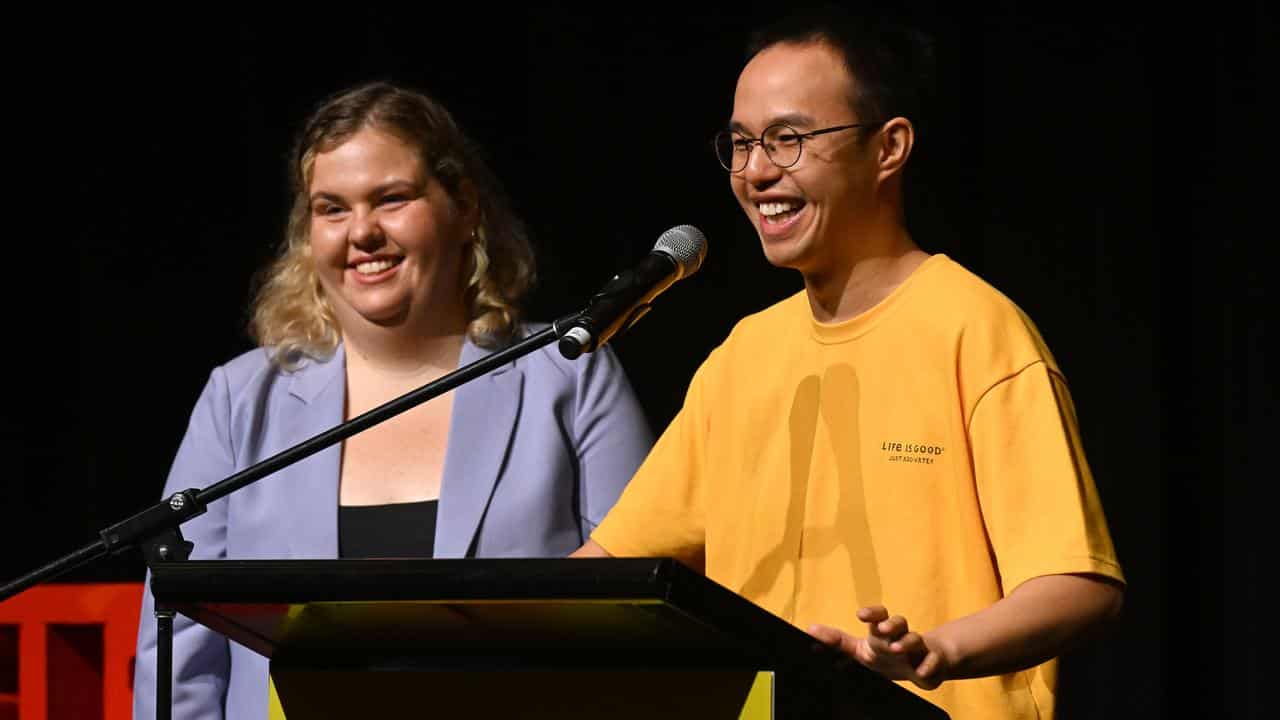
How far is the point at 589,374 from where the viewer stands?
2691mm

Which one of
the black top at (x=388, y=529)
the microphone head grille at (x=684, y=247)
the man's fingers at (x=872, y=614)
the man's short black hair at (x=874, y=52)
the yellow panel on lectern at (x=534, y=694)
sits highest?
the man's short black hair at (x=874, y=52)

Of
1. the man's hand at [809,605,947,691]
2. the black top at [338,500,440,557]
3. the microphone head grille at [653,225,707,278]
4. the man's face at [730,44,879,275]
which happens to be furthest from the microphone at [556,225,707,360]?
the black top at [338,500,440,557]

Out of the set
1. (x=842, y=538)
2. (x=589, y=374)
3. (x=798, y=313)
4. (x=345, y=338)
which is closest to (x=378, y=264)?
(x=345, y=338)

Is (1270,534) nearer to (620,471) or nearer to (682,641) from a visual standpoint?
(620,471)

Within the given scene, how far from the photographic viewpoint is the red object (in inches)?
117

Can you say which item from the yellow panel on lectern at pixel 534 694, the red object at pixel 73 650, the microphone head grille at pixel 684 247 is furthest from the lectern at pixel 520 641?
the red object at pixel 73 650

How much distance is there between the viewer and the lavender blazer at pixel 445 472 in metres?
2.59

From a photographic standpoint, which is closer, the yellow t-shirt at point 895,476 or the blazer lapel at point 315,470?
the yellow t-shirt at point 895,476

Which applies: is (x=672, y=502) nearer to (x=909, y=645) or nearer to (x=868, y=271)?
(x=868, y=271)

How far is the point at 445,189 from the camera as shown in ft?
9.06

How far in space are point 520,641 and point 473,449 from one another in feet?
4.43

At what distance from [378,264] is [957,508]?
1293 millimetres

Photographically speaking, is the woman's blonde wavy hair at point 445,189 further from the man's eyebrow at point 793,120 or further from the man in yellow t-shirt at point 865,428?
the man's eyebrow at point 793,120


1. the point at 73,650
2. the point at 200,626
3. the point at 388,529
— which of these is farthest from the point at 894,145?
the point at 73,650
